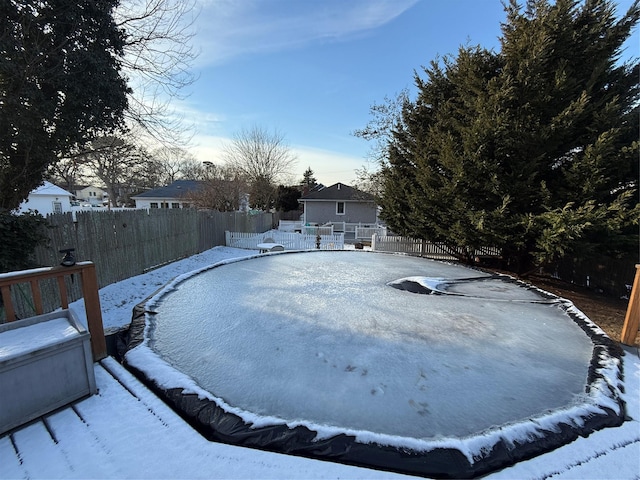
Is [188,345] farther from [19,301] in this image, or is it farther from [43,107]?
[43,107]

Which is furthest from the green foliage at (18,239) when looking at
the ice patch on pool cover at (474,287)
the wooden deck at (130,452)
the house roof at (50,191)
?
the house roof at (50,191)

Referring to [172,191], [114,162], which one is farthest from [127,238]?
[172,191]

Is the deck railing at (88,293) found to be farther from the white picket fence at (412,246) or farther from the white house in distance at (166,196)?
the white house in distance at (166,196)

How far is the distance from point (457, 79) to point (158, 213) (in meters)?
8.29

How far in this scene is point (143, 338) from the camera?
7.67 ft

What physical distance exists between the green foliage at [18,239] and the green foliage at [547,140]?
23.9ft

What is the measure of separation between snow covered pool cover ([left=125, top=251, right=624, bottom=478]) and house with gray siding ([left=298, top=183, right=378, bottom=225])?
15167 mm

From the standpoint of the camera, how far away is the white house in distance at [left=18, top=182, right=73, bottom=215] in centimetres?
1623

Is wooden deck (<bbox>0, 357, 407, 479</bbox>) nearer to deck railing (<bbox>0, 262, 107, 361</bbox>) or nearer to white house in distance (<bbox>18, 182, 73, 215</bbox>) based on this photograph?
deck railing (<bbox>0, 262, 107, 361</bbox>)

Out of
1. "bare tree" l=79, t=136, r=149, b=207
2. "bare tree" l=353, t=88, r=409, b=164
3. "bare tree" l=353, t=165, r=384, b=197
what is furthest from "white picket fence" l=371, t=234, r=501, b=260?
"bare tree" l=79, t=136, r=149, b=207

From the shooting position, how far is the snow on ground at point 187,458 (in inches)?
47.5

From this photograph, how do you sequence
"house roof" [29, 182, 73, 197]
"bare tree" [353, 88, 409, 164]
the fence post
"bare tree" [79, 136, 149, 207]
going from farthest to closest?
"house roof" [29, 182, 73, 197] → "bare tree" [353, 88, 409, 164] → "bare tree" [79, 136, 149, 207] → the fence post

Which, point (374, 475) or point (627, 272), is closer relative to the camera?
point (374, 475)

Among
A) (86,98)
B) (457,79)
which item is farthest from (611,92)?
(86,98)
